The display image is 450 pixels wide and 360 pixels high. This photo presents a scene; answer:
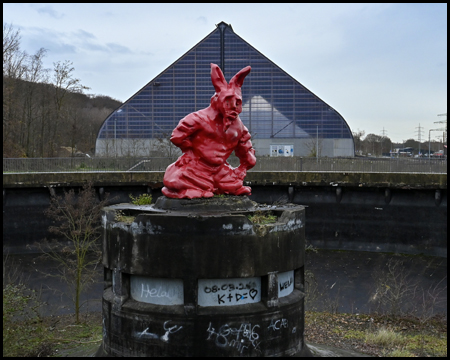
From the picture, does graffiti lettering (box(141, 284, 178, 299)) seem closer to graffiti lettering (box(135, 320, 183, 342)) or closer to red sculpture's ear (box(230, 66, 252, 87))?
graffiti lettering (box(135, 320, 183, 342))

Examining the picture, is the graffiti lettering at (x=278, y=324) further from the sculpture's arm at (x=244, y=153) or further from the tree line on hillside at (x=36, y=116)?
the tree line on hillside at (x=36, y=116)

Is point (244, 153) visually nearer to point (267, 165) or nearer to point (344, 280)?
point (344, 280)

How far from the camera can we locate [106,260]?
10734 millimetres

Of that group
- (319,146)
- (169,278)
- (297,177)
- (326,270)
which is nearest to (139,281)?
(169,278)

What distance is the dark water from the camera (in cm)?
2031

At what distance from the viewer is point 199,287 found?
32.3ft

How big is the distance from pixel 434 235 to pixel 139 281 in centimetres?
2253

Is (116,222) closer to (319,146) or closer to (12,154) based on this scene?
(12,154)

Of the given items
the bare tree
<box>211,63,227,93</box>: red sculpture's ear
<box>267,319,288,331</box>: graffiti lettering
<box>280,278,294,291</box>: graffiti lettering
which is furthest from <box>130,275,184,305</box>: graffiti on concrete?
the bare tree

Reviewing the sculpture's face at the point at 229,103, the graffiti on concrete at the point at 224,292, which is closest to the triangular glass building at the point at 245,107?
the sculpture's face at the point at 229,103

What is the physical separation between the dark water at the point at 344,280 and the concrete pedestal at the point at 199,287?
8.99m

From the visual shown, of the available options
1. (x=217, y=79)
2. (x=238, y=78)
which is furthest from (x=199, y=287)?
(x=238, y=78)

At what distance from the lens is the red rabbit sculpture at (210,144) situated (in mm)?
11344

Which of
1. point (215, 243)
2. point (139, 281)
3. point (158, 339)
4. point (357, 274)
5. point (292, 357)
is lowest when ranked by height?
point (357, 274)
